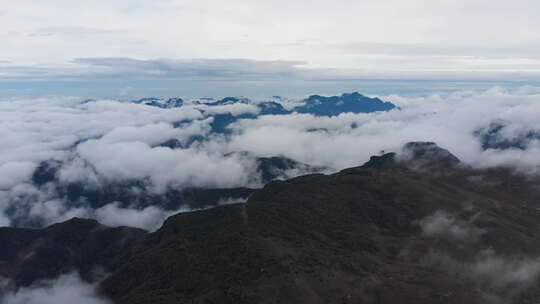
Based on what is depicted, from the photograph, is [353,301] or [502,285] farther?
[502,285]

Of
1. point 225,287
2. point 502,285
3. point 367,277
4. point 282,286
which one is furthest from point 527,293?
point 225,287

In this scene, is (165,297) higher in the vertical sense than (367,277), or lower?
lower

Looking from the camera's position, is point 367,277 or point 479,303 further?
point 367,277

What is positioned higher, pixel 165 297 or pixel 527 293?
pixel 527 293

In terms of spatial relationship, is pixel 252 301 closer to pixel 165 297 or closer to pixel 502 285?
pixel 165 297

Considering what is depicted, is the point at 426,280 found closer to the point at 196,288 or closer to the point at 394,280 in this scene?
the point at 394,280

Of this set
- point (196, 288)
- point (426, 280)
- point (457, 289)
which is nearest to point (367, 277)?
point (426, 280)

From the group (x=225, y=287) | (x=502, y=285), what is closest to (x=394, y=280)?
(x=502, y=285)

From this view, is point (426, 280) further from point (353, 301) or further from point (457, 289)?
point (353, 301)
